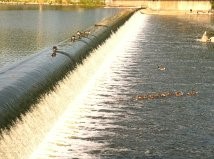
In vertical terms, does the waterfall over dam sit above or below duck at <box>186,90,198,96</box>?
above

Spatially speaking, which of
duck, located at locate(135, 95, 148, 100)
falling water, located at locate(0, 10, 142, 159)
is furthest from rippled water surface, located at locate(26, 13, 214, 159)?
duck, located at locate(135, 95, 148, 100)

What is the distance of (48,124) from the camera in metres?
24.0

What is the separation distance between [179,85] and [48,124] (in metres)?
14.4

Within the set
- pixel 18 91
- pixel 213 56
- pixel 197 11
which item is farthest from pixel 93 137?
pixel 197 11

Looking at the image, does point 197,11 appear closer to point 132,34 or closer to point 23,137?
point 132,34

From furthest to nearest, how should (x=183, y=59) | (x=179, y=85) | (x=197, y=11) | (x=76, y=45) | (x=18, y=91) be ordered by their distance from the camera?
(x=197, y=11)
(x=183, y=59)
(x=76, y=45)
(x=179, y=85)
(x=18, y=91)

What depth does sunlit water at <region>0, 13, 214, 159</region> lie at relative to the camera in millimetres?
22031

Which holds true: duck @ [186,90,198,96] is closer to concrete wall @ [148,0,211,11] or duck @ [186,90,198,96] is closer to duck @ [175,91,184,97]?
duck @ [175,91,184,97]

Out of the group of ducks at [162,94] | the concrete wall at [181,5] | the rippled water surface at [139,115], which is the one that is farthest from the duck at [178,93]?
the concrete wall at [181,5]

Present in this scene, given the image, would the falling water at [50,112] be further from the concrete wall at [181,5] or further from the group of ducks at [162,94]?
the concrete wall at [181,5]

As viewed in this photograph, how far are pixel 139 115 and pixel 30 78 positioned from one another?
6295 mm

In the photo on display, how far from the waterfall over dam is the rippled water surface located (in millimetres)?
1857

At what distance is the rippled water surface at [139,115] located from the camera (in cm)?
2238

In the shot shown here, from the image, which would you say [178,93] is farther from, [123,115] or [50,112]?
[50,112]
